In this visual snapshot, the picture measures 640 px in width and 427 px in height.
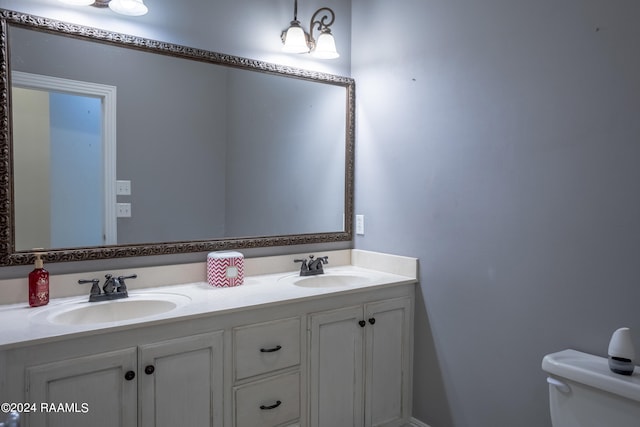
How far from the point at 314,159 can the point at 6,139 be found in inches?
56.7

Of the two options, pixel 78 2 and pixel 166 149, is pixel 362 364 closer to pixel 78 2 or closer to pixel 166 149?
pixel 166 149

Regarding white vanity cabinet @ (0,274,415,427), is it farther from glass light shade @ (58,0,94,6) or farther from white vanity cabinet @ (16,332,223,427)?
glass light shade @ (58,0,94,6)

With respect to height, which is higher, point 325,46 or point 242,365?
point 325,46

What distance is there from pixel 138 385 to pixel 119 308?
1.31ft

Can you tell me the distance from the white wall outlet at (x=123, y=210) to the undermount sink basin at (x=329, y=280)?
2.67 feet

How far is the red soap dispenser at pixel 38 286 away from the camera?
1.57 metres

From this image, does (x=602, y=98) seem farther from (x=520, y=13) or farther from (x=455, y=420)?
(x=455, y=420)

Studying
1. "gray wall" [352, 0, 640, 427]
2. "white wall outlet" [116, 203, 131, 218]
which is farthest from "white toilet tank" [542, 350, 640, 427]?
"white wall outlet" [116, 203, 131, 218]

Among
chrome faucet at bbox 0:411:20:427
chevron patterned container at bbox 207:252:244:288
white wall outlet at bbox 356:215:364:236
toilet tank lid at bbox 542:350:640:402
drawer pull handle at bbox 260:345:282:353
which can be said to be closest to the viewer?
chrome faucet at bbox 0:411:20:427

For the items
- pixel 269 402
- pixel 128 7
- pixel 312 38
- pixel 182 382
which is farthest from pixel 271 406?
pixel 312 38

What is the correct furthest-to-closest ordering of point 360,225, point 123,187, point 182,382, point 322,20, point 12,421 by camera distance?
1. point 360,225
2. point 322,20
3. point 123,187
4. point 182,382
5. point 12,421

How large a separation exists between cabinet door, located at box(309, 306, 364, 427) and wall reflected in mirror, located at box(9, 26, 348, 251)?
2.11 ft

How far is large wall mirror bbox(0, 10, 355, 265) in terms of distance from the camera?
5.40 feet

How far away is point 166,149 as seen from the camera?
197cm
